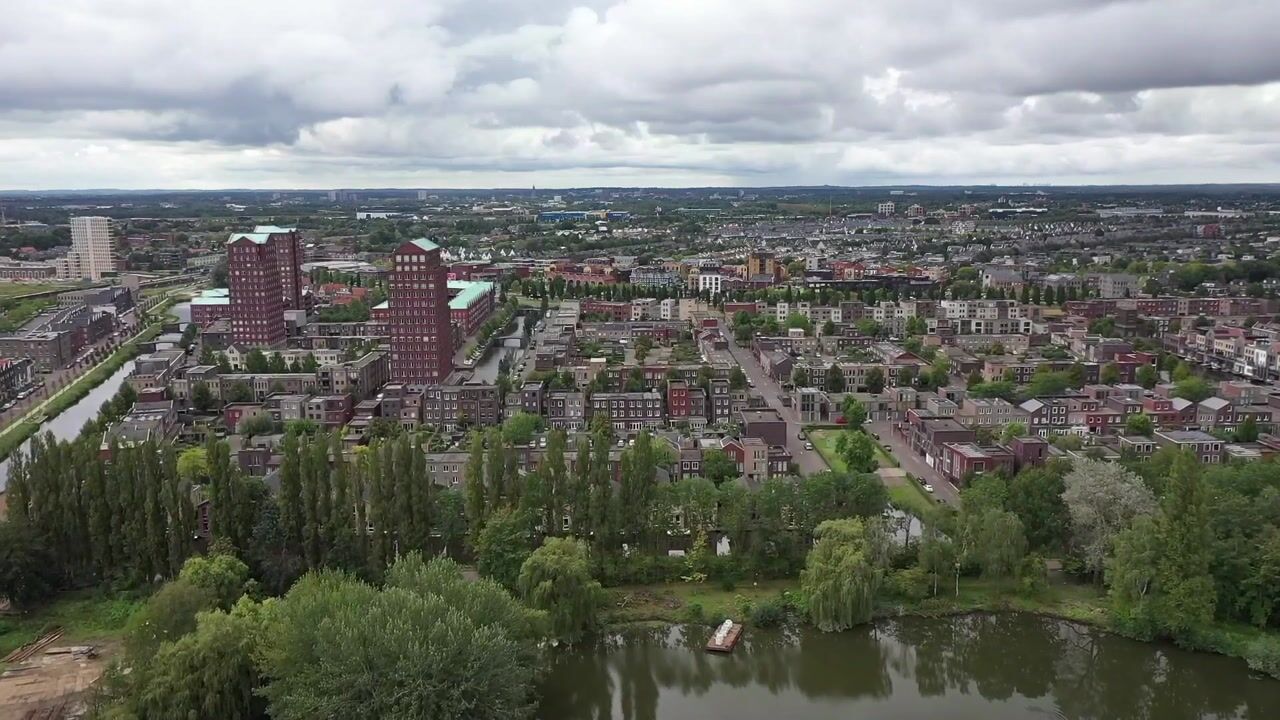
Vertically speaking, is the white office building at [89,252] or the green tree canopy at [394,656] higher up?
the white office building at [89,252]

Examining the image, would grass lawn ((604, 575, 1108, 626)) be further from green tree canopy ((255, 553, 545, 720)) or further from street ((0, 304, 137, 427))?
street ((0, 304, 137, 427))

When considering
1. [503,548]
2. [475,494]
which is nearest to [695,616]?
[503,548]

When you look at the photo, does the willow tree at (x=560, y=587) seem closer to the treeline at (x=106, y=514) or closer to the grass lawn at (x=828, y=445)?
the treeline at (x=106, y=514)

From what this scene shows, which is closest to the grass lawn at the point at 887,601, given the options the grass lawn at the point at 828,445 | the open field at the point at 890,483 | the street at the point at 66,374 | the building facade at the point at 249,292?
the open field at the point at 890,483

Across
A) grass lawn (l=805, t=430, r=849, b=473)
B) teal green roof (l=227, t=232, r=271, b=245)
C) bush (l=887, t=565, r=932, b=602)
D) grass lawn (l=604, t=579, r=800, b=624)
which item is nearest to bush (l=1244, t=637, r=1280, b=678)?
bush (l=887, t=565, r=932, b=602)

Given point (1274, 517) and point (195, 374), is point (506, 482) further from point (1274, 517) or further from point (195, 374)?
point (195, 374)

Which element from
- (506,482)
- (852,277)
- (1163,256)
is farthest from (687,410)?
(1163,256)

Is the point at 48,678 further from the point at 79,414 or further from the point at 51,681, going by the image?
the point at 79,414
